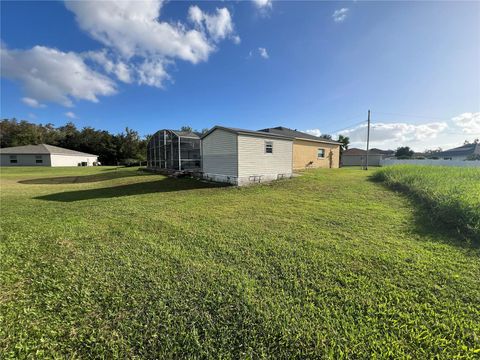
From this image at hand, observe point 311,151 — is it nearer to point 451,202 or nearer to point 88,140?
point 451,202

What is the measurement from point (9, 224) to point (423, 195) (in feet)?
40.5

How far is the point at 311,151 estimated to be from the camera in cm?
2042

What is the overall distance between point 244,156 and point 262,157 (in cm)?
134

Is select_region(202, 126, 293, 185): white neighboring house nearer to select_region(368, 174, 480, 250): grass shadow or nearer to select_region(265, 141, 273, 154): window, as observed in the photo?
select_region(265, 141, 273, 154): window

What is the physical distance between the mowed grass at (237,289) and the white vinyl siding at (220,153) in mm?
6010

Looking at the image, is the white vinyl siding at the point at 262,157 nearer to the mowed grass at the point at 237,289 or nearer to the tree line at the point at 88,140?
the mowed grass at the point at 237,289

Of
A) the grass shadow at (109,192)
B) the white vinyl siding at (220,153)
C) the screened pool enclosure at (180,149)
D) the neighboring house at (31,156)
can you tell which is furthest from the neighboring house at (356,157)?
the neighboring house at (31,156)

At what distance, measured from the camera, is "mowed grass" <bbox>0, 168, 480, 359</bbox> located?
205 centimetres

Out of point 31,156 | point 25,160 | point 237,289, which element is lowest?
point 237,289

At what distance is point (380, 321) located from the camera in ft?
7.54

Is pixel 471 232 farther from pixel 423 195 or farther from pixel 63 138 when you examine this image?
pixel 63 138

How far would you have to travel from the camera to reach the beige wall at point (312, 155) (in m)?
19.1

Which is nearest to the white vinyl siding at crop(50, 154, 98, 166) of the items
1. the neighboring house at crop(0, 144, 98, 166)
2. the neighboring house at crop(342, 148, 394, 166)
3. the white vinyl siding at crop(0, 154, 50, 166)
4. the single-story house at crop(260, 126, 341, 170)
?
the neighboring house at crop(0, 144, 98, 166)

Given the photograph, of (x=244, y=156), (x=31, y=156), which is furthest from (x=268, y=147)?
(x=31, y=156)
